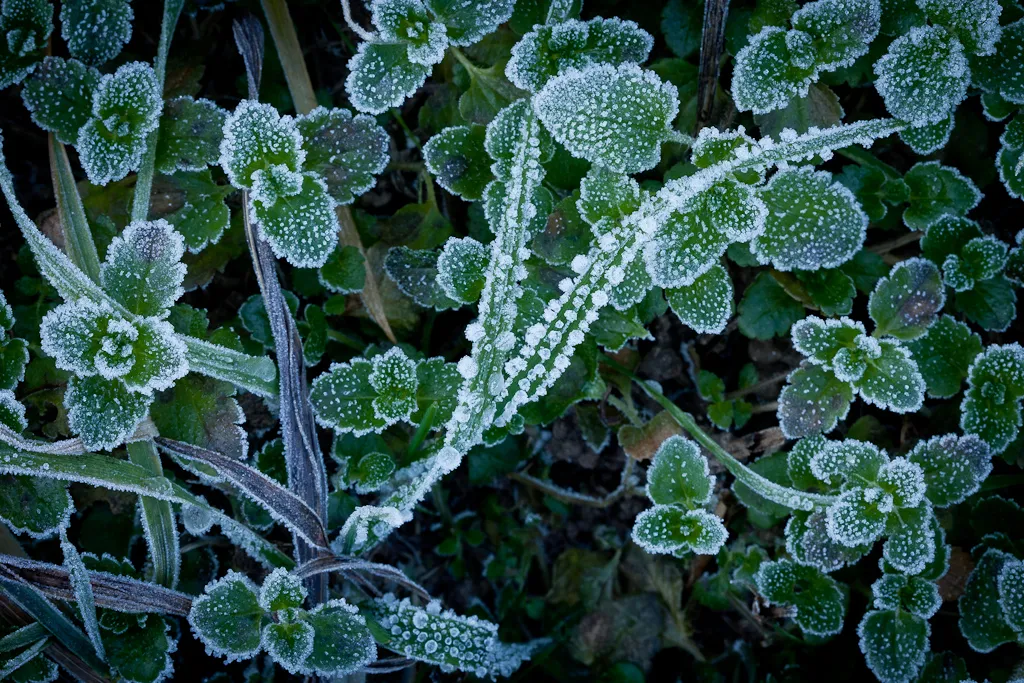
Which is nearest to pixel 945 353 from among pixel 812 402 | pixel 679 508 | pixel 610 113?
pixel 812 402

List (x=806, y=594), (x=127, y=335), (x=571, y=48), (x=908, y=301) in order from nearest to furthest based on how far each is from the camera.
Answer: (x=127, y=335) < (x=571, y=48) < (x=908, y=301) < (x=806, y=594)

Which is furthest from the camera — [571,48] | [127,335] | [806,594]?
[806,594]

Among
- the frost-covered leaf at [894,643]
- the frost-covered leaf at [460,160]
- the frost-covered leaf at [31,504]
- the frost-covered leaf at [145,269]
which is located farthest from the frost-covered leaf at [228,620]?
the frost-covered leaf at [894,643]

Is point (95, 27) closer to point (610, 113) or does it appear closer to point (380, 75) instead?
point (380, 75)

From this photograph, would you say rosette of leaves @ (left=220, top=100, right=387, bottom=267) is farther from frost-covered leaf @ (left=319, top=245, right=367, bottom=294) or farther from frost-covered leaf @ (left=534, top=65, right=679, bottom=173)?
frost-covered leaf @ (left=534, top=65, right=679, bottom=173)

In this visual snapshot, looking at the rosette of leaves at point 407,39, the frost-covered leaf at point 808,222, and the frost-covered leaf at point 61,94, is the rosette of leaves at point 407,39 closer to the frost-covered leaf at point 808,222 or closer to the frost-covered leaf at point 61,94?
the frost-covered leaf at point 61,94

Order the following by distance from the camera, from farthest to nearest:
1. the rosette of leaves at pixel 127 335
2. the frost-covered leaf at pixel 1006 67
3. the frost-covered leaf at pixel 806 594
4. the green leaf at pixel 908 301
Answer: the frost-covered leaf at pixel 806 594
the green leaf at pixel 908 301
the frost-covered leaf at pixel 1006 67
the rosette of leaves at pixel 127 335

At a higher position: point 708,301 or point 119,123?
point 119,123
